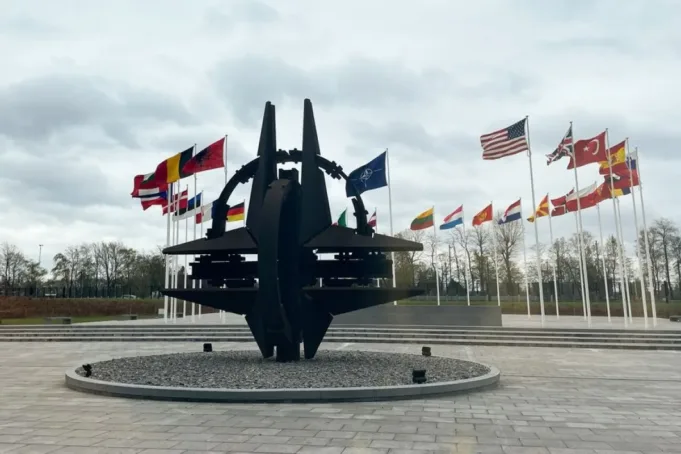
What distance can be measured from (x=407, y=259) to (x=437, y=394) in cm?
4760

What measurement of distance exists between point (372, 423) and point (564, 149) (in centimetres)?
2198

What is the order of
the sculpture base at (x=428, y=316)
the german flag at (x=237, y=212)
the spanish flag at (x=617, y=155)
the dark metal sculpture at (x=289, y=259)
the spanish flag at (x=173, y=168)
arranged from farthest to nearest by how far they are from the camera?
the german flag at (x=237, y=212) < the spanish flag at (x=173, y=168) < the sculpture base at (x=428, y=316) < the spanish flag at (x=617, y=155) < the dark metal sculpture at (x=289, y=259)

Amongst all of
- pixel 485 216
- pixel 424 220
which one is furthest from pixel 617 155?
pixel 424 220

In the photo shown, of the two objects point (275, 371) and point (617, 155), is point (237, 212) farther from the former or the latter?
point (617, 155)

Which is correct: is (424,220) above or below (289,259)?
above

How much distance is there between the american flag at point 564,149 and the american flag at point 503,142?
258cm

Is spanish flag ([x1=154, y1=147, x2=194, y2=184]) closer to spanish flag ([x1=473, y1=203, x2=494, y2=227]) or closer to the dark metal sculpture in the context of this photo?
the dark metal sculpture

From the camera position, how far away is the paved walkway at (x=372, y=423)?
649 centimetres

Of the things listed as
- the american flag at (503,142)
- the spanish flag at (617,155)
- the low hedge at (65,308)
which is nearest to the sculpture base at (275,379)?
the american flag at (503,142)

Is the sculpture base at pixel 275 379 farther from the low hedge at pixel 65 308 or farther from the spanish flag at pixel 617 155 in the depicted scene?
the low hedge at pixel 65 308

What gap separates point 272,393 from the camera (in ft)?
30.6

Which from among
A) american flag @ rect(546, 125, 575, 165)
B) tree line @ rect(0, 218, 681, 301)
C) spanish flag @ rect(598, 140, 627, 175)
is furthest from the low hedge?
spanish flag @ rect(598, 140, 627, 175)

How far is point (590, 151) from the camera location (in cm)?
2495

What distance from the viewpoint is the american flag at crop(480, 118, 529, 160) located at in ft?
79.4
